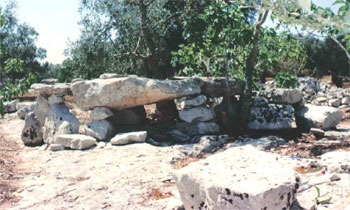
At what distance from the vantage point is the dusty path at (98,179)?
16.8 ft

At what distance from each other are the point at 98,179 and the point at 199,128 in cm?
366

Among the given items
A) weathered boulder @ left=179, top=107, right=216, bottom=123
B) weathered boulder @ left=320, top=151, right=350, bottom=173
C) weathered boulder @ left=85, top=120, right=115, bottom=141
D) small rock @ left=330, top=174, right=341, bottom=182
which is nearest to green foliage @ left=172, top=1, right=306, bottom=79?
weathered boulder @ left=179, top=107, right=216, bottom=123

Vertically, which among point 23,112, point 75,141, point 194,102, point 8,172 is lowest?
point 8,172

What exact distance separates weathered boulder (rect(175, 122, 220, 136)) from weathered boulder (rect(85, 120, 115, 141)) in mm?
1774

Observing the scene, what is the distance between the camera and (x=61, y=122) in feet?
A: 30.4

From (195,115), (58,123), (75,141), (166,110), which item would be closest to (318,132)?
(195,115)

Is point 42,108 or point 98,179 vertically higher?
point 42,108

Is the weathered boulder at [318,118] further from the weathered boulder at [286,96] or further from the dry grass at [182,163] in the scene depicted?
the dry grass at [182,163]

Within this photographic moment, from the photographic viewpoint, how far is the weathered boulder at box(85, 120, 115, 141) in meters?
8.89

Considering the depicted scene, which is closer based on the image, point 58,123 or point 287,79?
point 58,123

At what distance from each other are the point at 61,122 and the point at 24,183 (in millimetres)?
3092

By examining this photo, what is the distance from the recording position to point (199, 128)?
365 inches

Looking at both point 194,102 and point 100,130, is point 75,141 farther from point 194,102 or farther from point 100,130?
point 194,102

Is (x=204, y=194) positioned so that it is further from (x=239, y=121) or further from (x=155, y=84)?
(x=239, y=121)
